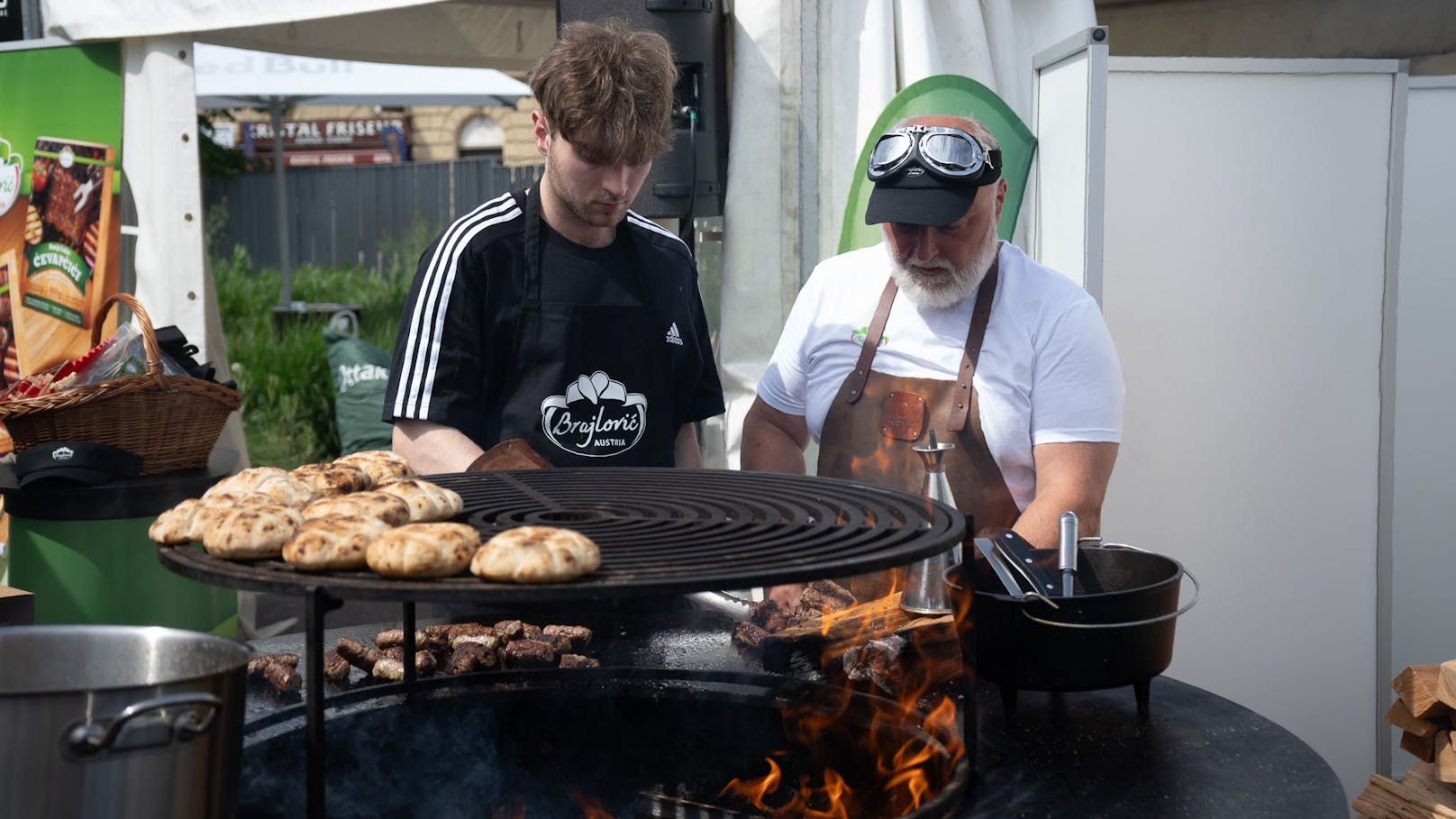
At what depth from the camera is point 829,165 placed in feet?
14.9

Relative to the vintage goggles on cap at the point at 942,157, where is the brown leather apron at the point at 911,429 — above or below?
below

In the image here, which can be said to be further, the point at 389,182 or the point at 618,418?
the point at 389,182

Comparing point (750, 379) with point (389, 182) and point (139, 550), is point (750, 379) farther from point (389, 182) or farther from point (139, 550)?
point (389, 182)

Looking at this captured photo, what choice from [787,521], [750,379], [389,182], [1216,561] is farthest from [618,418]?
[389,182]

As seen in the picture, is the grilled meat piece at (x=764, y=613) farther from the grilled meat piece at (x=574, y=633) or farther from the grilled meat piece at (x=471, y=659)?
the grilled meat piece at (x=471, y=659)

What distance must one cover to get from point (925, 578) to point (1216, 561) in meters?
Answer: 1.88

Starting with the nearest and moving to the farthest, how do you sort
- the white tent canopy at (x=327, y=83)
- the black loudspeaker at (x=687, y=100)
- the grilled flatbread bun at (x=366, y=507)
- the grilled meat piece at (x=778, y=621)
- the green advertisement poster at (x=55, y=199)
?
the grilled flatbread bun at (x=366, y=507) → the grilled meat piece at (x=778, y=621) → the black loudspeaker at (x=687, y=100) → the green advertisement poster at (x=55, y=199) → the white tent canopy at (x=327, y=83)

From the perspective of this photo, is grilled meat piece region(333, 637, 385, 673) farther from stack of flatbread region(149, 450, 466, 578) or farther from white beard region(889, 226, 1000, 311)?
white beard region(889, 226, 1000, 311)

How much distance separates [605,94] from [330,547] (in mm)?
1396

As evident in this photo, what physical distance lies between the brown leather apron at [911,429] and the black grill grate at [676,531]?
82 centimetres

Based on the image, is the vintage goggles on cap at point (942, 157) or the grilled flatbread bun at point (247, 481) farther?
the vintage goggles on cap at point (942, 157)

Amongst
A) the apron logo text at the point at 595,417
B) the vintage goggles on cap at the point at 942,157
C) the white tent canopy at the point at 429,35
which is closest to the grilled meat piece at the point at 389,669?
the apron logo text at the point at 595,417

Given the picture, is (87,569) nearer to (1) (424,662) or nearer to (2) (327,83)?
(1) (424,662)

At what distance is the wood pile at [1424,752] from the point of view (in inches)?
109
